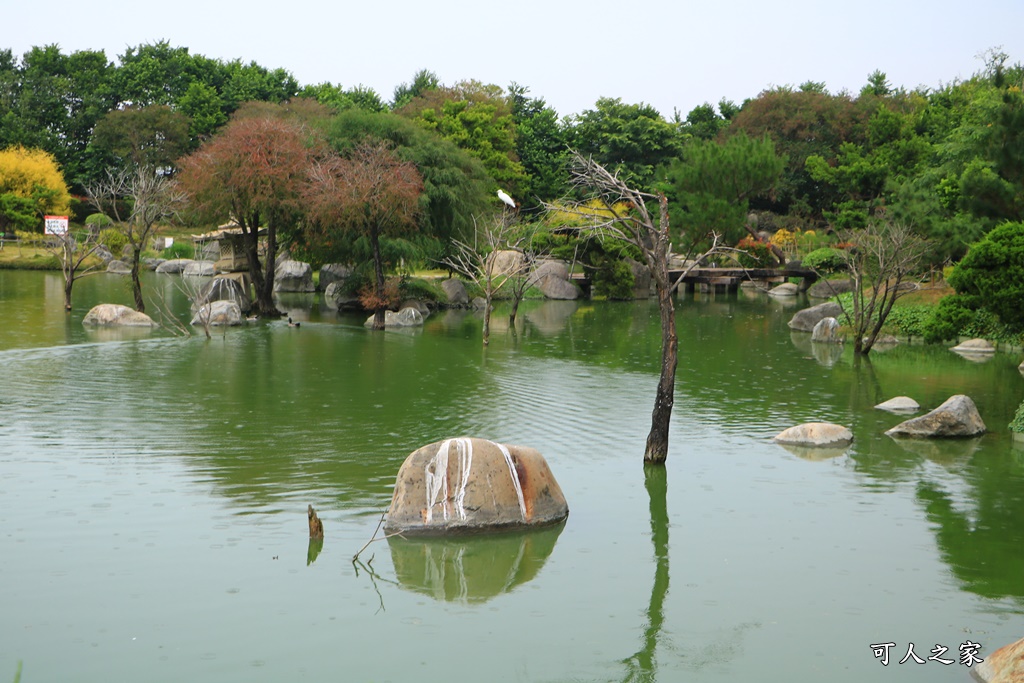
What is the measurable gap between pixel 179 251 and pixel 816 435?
4017cm

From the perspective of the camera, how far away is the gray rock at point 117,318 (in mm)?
23438

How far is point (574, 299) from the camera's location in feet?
126

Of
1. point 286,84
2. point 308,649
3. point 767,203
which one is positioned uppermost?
point 286,84

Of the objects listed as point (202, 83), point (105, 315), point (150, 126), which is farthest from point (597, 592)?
point (202, 83)

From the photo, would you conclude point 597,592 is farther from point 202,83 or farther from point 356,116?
point 202,83

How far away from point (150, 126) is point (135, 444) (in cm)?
4413

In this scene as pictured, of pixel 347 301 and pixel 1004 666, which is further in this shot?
pixel 347 301

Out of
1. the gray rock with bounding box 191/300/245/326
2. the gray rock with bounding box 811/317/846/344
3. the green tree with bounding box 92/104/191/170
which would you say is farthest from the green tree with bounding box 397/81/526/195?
the gray rock with bounding box 811/317/846/344

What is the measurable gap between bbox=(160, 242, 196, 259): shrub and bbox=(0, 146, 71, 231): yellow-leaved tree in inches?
194

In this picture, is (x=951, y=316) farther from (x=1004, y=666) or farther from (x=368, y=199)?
(x=368, y=199)

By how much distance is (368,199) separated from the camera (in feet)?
84.0

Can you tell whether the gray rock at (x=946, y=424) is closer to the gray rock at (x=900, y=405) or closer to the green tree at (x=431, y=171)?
the gray rock at (x=900, y=405)

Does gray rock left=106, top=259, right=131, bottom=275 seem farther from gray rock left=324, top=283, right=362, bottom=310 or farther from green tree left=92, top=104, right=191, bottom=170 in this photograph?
gray rock left=324, top=283, right=362, bottom=310

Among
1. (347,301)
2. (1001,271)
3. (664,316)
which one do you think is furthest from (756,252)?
(664,316)
